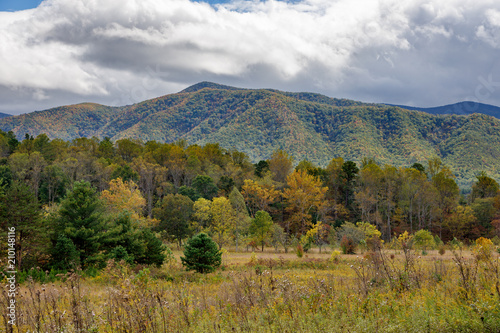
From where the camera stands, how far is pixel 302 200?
152 ft

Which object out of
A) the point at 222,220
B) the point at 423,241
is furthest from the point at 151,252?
the point at 423,241

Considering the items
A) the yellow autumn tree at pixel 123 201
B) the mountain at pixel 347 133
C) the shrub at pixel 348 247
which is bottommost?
→ the shrub at pixel 348 247

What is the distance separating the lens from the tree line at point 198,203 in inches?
667

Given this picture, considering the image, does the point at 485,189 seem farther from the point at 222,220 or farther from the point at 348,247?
the point at 222,220

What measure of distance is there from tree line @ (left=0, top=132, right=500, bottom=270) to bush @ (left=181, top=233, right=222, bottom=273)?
98.5 inches

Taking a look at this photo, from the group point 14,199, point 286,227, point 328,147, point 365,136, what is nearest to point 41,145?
point 286,227

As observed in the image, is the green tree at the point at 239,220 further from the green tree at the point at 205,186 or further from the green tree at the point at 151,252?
the green tree at the point at 151,252

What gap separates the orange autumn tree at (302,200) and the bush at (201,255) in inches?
1111

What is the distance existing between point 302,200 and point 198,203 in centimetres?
1671

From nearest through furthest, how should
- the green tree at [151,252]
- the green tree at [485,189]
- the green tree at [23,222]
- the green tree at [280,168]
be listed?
the green tree at [23,222], the green tree at [151,252], the green tree at [485,189], the green tree at [280,168]

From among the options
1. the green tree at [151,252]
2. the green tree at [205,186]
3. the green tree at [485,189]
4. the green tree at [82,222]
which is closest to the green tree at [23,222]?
the green tree at [82,222]

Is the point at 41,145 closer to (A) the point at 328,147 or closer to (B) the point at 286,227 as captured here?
(B) the point at 286,227

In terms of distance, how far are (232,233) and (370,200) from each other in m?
22.7

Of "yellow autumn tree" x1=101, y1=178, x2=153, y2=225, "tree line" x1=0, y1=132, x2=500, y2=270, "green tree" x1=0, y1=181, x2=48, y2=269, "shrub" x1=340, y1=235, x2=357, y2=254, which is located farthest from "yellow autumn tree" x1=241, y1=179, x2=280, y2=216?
"green tree" x1=0, y1=181, x2=48, y2=269
